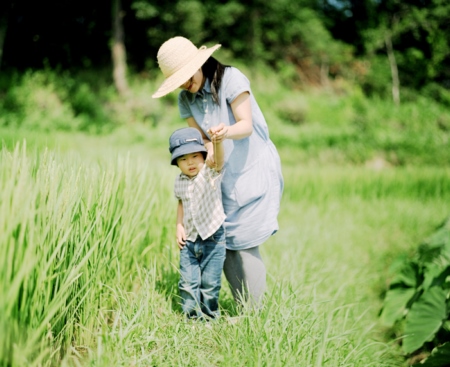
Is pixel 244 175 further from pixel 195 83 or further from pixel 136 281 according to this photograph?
pixel 136 281

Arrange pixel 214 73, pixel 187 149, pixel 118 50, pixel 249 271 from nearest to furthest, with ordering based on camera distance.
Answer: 1. pixel 187 149
2. pixel 214 73
3. pixel 249 271
4. pixel 118 50

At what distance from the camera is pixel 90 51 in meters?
13.4

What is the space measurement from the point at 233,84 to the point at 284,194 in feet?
12.2

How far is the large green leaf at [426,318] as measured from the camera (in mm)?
2414

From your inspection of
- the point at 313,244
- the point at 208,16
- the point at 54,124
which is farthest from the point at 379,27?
the point at 313,244

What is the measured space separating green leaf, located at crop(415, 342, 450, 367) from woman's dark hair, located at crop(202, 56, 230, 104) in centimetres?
153

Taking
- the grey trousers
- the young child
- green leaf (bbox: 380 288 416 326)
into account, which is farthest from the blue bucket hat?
green leaf (bbox: 380 288 416 326)

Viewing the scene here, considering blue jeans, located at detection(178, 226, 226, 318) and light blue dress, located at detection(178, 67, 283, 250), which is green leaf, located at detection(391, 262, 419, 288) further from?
blue jeans, located at detection(178, 226, 226, 318)

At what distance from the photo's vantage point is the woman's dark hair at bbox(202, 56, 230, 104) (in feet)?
6.17

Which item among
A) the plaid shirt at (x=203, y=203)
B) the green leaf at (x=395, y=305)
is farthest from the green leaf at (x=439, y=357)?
the plaid shirt at (x=203, y=203)

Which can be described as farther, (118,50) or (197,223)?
(118,50)

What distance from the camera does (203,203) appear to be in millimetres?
1857

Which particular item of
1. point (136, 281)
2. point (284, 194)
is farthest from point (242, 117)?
point (284, 194)

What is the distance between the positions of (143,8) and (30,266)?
38.4 feet
